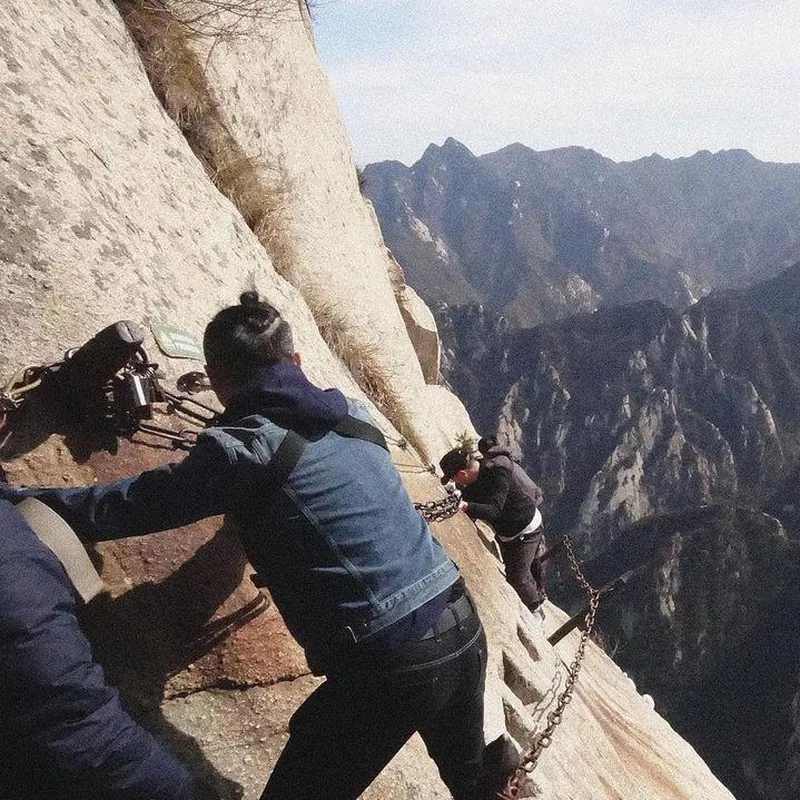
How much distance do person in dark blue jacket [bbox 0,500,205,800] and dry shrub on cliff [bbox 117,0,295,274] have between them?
5.47 meters

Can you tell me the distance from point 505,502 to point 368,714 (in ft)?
18.6

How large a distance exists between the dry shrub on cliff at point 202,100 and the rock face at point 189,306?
0.09 feet

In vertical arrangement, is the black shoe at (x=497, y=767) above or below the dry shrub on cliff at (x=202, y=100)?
below

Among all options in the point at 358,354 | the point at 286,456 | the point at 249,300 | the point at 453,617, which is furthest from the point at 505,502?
the point at 286,456

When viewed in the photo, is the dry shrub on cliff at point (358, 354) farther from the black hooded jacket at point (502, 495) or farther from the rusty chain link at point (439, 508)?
the rusty chain link at point (439, 508)

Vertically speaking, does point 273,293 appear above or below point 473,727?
above

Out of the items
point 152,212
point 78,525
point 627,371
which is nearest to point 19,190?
point 152,212

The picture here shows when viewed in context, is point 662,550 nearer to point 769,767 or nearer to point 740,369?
point 769,767

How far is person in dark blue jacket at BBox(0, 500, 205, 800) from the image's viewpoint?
230cm

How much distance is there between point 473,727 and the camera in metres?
3.38

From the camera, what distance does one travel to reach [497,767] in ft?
12.9

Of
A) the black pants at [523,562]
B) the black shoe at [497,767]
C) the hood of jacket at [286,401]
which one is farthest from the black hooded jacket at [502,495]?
the hood of jacket at [286,401]

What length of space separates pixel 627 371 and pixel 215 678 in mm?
159426

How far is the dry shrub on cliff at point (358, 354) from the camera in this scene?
8.26m
